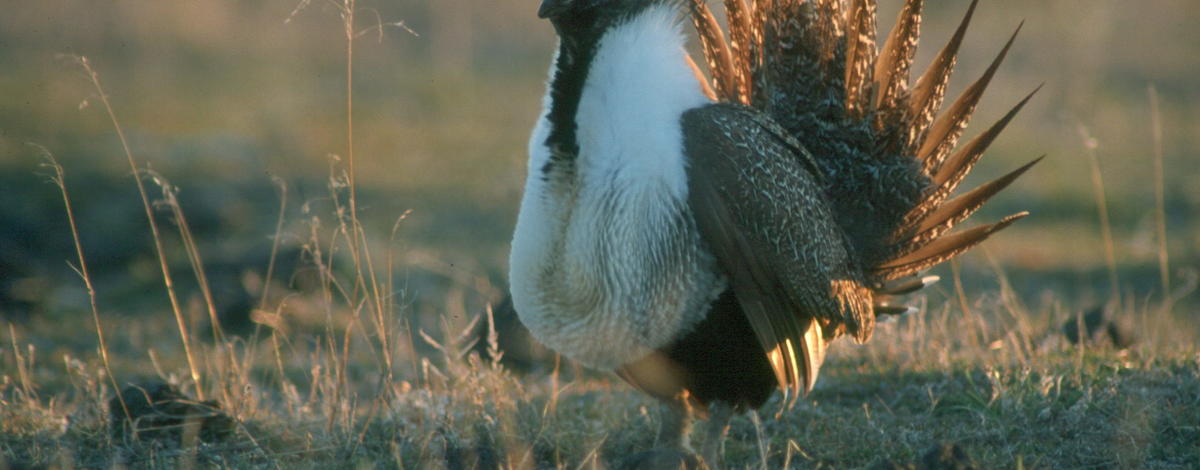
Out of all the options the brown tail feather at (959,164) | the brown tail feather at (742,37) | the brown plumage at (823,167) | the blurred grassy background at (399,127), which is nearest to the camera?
the brown plumage at (823,167)

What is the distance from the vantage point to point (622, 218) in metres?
2.75

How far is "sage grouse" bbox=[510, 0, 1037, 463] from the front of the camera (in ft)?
9.11

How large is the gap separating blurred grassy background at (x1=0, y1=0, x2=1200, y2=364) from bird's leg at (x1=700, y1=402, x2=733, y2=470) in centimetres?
190

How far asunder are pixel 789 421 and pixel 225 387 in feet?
5.23

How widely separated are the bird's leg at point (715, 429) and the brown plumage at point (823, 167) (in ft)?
0.68

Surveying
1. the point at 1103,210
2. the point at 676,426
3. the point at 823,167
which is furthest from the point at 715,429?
the point at 1103,210

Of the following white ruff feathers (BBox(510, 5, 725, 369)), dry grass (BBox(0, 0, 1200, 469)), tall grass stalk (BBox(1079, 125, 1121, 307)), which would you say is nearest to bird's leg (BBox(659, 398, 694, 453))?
dry grass (BBox(0, 0, 1200, 469))

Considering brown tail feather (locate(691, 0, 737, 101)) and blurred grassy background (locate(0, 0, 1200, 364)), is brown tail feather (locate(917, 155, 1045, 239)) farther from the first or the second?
blurred grassy background (locate(0, 0, 1200, 364))

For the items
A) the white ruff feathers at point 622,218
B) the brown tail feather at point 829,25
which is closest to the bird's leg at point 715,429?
the white ruff feathers at point 622,218

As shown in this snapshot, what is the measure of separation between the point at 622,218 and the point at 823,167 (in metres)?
1.06

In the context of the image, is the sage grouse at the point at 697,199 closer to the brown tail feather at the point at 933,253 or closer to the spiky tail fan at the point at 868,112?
the spiky tail fan at the point at 868,112

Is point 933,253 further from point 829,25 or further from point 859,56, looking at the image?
point 829,25

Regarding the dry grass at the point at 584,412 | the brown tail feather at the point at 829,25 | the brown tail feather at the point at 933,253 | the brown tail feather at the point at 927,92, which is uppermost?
the brown tail feather at the point at 829,25

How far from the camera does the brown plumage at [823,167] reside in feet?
9.51
